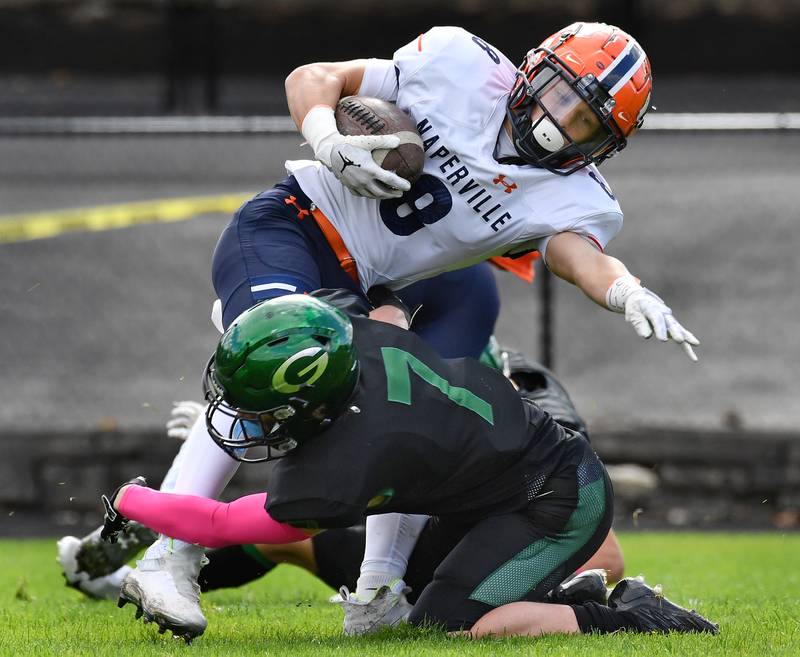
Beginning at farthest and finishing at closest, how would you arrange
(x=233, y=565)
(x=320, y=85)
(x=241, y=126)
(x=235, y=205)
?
(x=235, y=205) < (x=241, y=126) < (x=233, y=565) < (x=320, y=85)

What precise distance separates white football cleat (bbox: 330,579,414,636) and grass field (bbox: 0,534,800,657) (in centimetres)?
8

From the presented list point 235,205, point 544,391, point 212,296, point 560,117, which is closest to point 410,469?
point 560,117

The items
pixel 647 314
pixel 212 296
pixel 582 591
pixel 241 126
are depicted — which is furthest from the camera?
pixel 212 296

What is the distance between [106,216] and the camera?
35.9 ft

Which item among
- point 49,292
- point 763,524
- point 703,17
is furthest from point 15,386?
point 703,17

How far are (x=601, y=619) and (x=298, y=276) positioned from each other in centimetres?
126

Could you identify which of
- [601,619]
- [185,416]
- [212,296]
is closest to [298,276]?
[185,416]

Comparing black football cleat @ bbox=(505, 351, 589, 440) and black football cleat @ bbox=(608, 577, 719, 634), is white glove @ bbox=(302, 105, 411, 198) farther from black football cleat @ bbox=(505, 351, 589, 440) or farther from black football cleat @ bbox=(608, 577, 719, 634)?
black football cleat @ bbox=(608, 577, 719, 634)

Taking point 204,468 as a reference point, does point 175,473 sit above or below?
below

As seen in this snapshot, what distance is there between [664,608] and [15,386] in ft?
20.8

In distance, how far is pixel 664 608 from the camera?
3.81m

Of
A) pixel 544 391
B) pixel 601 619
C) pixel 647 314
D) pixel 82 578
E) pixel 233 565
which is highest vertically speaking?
pixel 647 314

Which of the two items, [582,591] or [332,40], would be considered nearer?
[582,591]

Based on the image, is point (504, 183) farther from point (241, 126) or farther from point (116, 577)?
point (241, 126)
